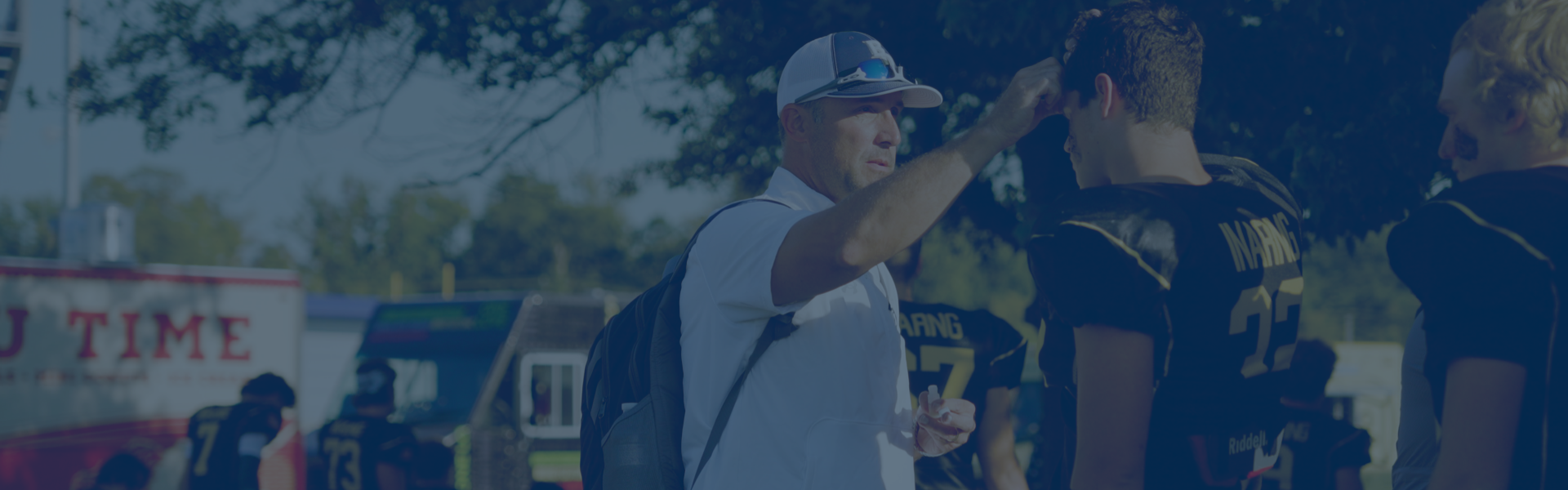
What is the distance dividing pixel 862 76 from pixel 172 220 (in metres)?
70.9

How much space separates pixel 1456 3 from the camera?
5.30m

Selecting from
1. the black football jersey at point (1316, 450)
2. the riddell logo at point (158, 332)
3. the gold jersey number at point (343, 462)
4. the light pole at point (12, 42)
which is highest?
the light pole at point (12, 42)

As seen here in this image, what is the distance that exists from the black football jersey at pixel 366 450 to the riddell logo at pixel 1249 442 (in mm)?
5693

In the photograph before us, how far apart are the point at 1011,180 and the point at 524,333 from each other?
5320mm

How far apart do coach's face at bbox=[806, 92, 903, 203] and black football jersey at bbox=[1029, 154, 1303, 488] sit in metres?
0.59

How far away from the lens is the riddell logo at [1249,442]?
6.96 feet

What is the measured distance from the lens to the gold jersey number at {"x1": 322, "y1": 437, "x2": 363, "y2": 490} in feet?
23.6

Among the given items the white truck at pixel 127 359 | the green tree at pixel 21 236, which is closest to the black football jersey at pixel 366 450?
the white truck at pixel 127 359

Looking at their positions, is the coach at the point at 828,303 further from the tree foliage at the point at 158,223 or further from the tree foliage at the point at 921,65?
the tree foliage at the point at 158,223

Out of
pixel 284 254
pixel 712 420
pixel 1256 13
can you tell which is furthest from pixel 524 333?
pixel 284 254

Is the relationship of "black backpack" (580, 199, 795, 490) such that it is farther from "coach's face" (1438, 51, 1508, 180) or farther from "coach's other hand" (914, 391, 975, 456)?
"coach's face" (1438, 51, 1508, 180)

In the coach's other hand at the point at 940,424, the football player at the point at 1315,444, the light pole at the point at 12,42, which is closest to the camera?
the coach's other hand at the point at 940,424

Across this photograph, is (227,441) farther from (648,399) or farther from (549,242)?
(549,242)

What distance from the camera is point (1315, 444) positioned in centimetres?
479
